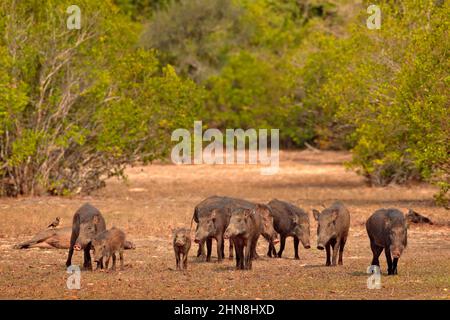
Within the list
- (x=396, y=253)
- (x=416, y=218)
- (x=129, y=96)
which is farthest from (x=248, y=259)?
(x=129, y=96)

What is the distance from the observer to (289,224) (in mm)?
17359

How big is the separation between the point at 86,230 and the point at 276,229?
362 cm

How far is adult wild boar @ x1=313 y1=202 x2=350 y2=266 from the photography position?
1576 cm

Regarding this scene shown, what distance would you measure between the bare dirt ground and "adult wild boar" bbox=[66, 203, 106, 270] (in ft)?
1.36

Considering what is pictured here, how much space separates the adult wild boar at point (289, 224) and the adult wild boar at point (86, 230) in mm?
3130

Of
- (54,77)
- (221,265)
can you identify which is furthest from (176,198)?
(221,265)

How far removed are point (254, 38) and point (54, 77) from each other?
35192 millimetres

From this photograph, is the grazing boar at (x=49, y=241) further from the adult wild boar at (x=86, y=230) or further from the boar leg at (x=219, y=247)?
the boar leg at (x=219, y=247)

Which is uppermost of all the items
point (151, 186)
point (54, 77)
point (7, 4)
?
point (7, 4)

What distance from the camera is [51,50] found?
27750 mm

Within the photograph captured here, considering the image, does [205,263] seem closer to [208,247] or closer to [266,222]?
[208,247]

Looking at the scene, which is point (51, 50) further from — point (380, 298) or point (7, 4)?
point (380, 298)

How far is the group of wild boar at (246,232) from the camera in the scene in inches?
579

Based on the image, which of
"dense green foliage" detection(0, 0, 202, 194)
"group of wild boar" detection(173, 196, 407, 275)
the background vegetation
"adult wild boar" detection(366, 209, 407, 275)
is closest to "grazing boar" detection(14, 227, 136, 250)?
"group of wild boar" detection(173, 196, 407, 275)
